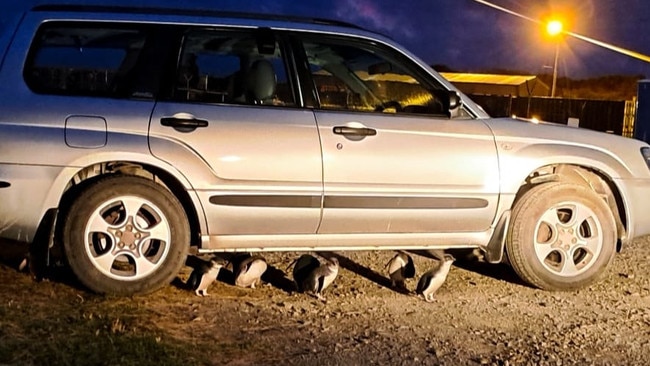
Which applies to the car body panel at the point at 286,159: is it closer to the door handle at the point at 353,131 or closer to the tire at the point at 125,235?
the door handle at the point at 353,131

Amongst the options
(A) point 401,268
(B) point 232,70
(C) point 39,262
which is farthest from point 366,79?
(C) point 39,262

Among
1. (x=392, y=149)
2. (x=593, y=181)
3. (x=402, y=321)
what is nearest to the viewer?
(x=402, y=321)

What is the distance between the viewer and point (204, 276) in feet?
18.5

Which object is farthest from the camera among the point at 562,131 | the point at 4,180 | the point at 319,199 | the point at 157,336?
the point at 562,131

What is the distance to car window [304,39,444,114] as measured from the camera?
5.84m

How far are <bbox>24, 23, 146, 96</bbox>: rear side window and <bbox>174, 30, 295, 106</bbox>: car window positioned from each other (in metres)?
0.34

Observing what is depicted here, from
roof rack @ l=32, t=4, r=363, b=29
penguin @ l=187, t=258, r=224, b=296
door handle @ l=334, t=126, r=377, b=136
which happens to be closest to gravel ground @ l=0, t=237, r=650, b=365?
penguin @ l=187, t=258, r=224, b=296

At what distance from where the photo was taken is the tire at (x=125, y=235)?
536 centimetres

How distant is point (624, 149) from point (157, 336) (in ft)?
11.7

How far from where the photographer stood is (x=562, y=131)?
20.1ft

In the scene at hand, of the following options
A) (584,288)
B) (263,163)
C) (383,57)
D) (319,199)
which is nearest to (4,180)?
(263,163)

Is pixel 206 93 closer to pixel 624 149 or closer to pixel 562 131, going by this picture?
pixel 562 131

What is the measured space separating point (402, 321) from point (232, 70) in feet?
6.37

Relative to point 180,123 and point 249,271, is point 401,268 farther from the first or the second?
point 180,123
